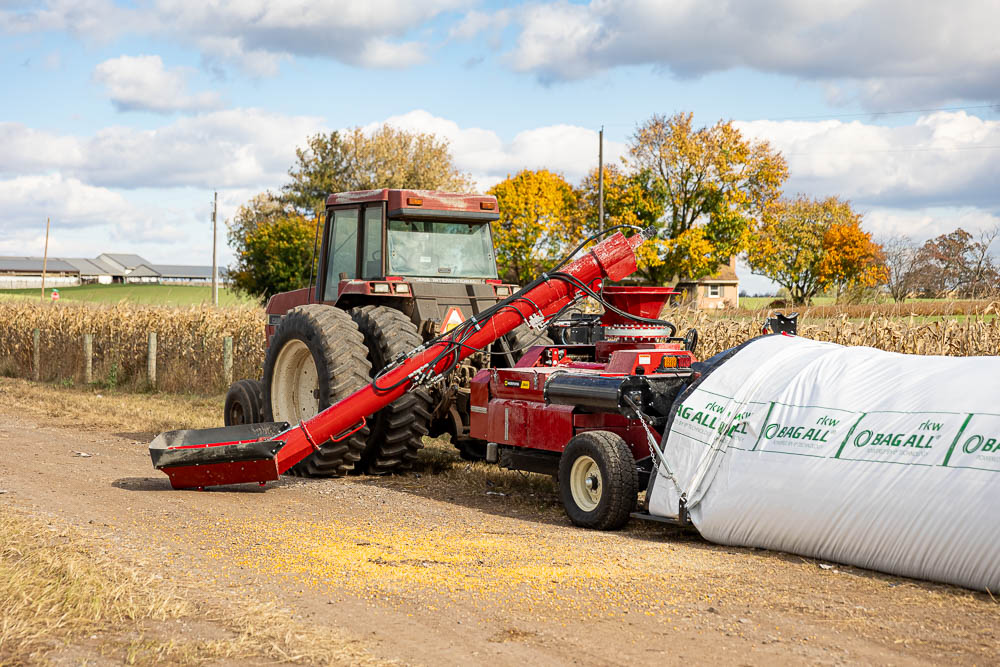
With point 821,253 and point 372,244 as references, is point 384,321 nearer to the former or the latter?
point 372,244

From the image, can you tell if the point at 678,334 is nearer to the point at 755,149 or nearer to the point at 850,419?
the point at 850,419

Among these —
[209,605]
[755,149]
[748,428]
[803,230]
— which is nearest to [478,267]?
[748,428]

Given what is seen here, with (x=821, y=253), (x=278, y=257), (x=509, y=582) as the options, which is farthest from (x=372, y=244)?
(x=821, y=253)

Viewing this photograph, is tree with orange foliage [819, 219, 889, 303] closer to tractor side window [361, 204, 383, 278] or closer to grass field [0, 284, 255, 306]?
grass field [0, 284, 255, 306]

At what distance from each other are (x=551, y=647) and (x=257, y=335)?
1586 cm

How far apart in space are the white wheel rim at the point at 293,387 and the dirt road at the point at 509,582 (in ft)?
6.02

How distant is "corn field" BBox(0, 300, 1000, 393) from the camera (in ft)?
40.6

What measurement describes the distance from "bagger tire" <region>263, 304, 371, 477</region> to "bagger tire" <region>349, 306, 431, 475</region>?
14 cm

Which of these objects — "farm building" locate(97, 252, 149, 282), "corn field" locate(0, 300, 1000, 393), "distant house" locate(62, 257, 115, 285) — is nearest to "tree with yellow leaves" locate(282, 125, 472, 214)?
"corn field" locate(0, 300, 1000, 393)

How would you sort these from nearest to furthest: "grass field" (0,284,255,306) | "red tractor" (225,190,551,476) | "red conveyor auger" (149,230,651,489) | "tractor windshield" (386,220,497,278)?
"red conveyor auger" (149,230,651,489), "red tractor" (225,190,551,476), "tractor windshield" (386,220,497,278), "grass field" (0,284,255,306)

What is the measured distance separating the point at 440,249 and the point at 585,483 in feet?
13.1

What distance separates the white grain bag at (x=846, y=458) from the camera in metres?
5.70

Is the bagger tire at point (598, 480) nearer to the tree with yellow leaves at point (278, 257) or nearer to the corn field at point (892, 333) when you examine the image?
the corn field at point (892, 333)

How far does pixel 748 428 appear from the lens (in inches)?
267
